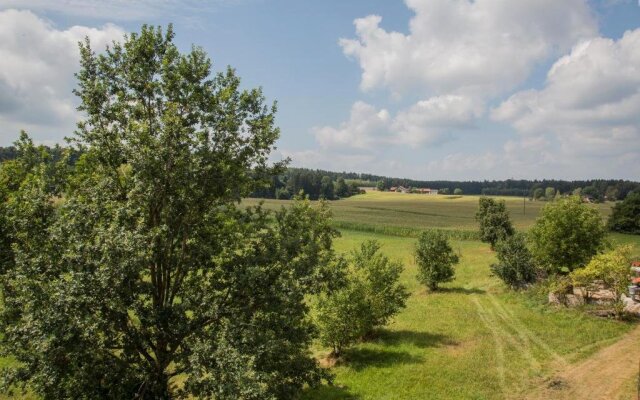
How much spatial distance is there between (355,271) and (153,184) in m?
18.1

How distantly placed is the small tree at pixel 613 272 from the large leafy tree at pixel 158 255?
83.6 feet

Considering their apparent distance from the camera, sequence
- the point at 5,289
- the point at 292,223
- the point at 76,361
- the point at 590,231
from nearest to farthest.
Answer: the point at 76,361 < the point at 5,289 < the point at 292,223 < the point at 590,231

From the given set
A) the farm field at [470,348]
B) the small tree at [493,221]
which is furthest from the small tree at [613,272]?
the small tree at [493,221]

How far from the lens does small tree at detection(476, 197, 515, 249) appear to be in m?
66.2

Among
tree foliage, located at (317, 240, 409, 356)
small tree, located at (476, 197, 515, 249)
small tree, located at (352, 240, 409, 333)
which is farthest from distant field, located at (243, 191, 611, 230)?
tree foliage, located at (317, 240, 409, 356)

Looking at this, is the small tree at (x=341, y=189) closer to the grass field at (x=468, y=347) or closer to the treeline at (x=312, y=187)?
the treeline at (x=312, y=187)

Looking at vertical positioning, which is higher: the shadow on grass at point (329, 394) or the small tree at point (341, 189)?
the small tree at point (341, 189)

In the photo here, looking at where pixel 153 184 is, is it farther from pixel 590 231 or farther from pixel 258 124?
pixel 590 231

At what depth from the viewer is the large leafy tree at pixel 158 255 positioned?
12.5 m

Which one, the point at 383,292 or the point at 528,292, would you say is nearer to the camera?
the point at 383,292

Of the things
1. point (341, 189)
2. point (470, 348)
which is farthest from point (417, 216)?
point (470, 348)

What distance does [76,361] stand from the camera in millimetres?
12773

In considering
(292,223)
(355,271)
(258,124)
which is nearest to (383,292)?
(355,271)

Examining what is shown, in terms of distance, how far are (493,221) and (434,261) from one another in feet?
86.3
